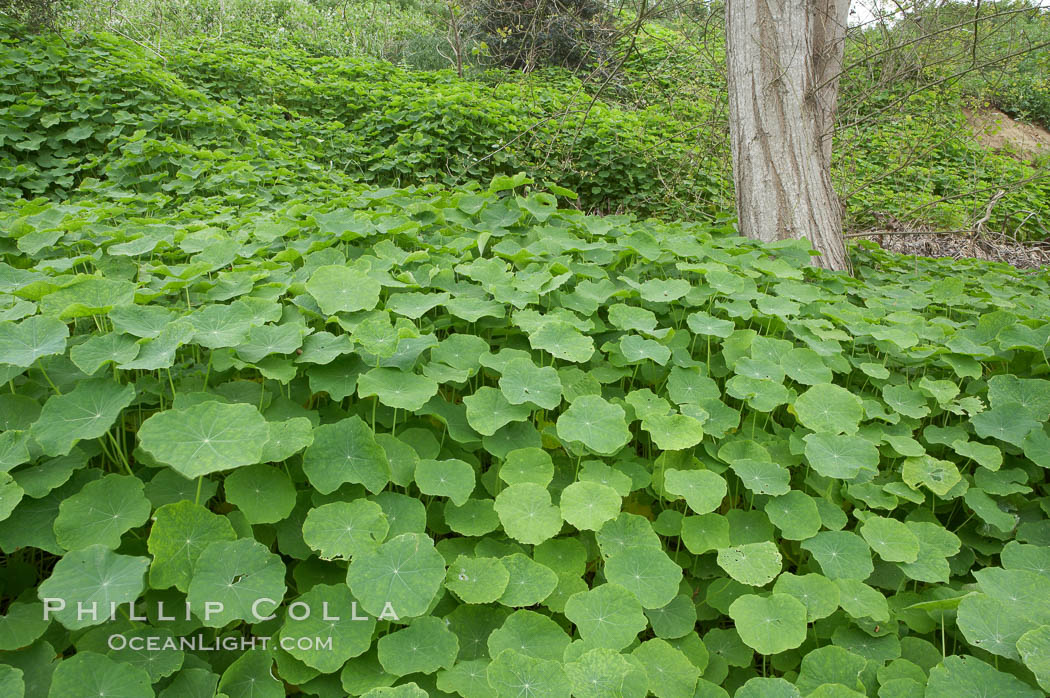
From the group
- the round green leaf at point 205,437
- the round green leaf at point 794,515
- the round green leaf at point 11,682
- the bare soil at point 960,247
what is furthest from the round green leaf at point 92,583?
the bare soil at point 960,247

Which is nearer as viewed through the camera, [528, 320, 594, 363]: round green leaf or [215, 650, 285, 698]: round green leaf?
[215, 650, 285, 698]: round green leaf

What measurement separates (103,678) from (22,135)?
6.10m

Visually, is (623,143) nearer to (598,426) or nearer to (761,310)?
(761,310)

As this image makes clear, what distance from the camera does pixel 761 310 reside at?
2.54 metres

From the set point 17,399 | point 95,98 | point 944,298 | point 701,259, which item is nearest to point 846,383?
point 701,259

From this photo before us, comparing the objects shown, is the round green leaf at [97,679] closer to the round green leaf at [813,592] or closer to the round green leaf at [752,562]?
the round green leaf at [752,562]

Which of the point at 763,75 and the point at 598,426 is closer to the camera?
the point at 598,426

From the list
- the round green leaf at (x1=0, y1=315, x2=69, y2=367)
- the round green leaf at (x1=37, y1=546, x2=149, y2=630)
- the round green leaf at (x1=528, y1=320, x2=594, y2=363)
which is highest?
the round green leaf at (x1=528, y1=320, x2=594, y2=363)

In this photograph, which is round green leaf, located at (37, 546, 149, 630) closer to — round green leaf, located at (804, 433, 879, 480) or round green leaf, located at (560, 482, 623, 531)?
round green leaf, located at (560, 482, 623, 531)

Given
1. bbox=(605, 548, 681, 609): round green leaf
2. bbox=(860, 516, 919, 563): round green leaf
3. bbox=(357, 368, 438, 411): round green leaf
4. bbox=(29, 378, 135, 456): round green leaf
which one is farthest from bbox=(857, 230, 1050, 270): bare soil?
bbox=(29, 378, 135, 456): round green leaf

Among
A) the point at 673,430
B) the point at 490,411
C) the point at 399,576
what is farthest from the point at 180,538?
the point at 673,430

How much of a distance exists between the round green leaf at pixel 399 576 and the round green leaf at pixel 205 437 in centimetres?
37

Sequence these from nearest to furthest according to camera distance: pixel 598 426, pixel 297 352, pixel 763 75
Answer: pixel 598 426 < pixel 297 352 < pixel 763 75

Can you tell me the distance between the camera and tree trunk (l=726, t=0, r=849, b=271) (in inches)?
146
